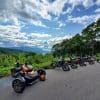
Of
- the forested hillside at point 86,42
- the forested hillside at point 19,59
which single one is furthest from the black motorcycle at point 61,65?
the forested hillside at point 86,42

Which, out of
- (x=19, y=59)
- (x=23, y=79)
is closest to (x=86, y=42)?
(x=19, y=59)

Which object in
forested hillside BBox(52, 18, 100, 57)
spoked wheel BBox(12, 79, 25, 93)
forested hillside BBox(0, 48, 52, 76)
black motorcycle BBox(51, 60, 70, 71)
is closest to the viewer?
spoked wheel BBox(12, 79, 25, 93)

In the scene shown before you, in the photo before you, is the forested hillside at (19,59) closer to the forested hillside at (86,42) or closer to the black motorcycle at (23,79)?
the black motorcycle at (23,79)

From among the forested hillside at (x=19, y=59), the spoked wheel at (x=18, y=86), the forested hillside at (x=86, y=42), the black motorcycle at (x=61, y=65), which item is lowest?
the spoked wheel at (x=18, y=86)

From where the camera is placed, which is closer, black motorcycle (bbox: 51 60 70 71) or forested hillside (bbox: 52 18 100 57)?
black motorcycle (bbox: 51 60 70 71)

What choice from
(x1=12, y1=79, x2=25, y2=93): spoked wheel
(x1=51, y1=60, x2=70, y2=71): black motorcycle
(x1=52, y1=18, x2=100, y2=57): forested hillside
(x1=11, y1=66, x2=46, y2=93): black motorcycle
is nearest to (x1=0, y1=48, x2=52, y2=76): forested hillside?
(x1=51, y1=60, x2=70, y2=71): black motorcycle

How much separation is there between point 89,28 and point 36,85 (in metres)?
50.7

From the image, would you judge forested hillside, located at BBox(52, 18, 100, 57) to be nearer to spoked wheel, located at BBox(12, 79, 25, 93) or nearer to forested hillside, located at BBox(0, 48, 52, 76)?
forested hillside, located at BBox(0, 48, 52, 76)

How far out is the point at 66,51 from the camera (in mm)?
63938

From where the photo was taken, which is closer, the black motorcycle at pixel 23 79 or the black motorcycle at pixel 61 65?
the black motorcycle at pixel 23 79

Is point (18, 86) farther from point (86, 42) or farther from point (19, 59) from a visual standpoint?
point (86, 42)

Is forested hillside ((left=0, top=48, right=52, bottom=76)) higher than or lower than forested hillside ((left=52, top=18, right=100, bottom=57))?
lower

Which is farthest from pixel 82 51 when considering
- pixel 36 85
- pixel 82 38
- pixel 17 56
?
pixel 36 85

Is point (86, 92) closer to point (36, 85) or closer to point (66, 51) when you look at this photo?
point (36, 85)
